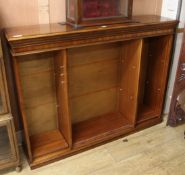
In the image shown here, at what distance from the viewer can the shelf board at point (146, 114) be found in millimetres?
2267

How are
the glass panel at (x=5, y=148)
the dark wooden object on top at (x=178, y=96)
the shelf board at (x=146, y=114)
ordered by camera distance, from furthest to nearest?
1. the shelf board at (x=146, y=114)
2. the dark wooden object on top at (x=178, y=96)
3. the glass panel at (x=5, y=148)

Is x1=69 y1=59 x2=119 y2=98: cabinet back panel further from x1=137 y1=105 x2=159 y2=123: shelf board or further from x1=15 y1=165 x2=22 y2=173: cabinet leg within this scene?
x1=15 y1=165 x2=22 y2=173: cabinet leg

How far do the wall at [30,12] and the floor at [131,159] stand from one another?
1098mm

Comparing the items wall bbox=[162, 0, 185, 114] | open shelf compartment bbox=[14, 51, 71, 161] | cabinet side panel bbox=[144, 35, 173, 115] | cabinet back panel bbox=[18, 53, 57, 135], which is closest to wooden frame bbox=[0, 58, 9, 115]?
open shelf compartment bbox=[14, 51, 71, 161]

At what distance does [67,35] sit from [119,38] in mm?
434

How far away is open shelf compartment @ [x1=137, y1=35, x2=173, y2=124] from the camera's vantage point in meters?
2.14

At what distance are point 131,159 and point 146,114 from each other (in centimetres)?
57

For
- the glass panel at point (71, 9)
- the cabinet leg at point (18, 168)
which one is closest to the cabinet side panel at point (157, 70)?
the glass panel at point (71, 9)

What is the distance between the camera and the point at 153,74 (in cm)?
231

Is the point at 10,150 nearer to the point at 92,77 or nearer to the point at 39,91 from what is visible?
the point at 39,91

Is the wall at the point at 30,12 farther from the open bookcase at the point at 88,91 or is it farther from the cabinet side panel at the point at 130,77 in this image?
the cabinet side panel at the point at 130,77

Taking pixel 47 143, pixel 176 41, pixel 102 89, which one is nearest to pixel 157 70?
pixel 176 41

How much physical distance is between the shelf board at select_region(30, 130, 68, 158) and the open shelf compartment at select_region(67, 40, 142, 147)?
120 mm

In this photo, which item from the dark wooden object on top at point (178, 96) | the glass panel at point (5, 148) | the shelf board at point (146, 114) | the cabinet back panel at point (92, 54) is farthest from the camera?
the shelf board at point (146, 114)
